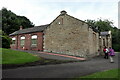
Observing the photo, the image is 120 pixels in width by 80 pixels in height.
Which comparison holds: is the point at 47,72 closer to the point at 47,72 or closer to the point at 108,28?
the point at 47,72

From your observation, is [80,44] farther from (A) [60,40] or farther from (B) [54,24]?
(B) [54,24]

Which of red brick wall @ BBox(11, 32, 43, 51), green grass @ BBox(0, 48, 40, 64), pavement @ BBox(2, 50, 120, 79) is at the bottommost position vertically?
pavement @ BBox(2, 50, 120, 79)

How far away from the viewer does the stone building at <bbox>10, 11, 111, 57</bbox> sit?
17845 millimetres

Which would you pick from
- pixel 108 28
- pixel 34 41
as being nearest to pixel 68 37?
pixel 34 41

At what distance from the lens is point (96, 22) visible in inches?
2228


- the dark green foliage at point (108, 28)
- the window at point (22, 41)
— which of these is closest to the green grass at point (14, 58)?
the window at point (22, 41)

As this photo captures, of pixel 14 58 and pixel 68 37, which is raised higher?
pixel 68 37

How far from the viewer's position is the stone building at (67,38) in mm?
17845

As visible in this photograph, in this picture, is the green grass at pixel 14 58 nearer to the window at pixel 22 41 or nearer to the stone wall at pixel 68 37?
the stone wall at pixel 68 37

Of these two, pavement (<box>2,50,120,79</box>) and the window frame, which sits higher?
the window frame

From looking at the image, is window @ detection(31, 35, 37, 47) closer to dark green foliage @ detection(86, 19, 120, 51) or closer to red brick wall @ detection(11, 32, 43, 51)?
red brick wall @ detection(11, 32, 43, 51)

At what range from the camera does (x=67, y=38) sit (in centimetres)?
1978

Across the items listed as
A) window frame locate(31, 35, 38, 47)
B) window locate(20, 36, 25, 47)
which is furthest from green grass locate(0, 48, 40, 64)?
window locate(20, 36, 25, 47)

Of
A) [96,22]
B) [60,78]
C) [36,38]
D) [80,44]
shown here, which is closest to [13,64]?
[60,78]
